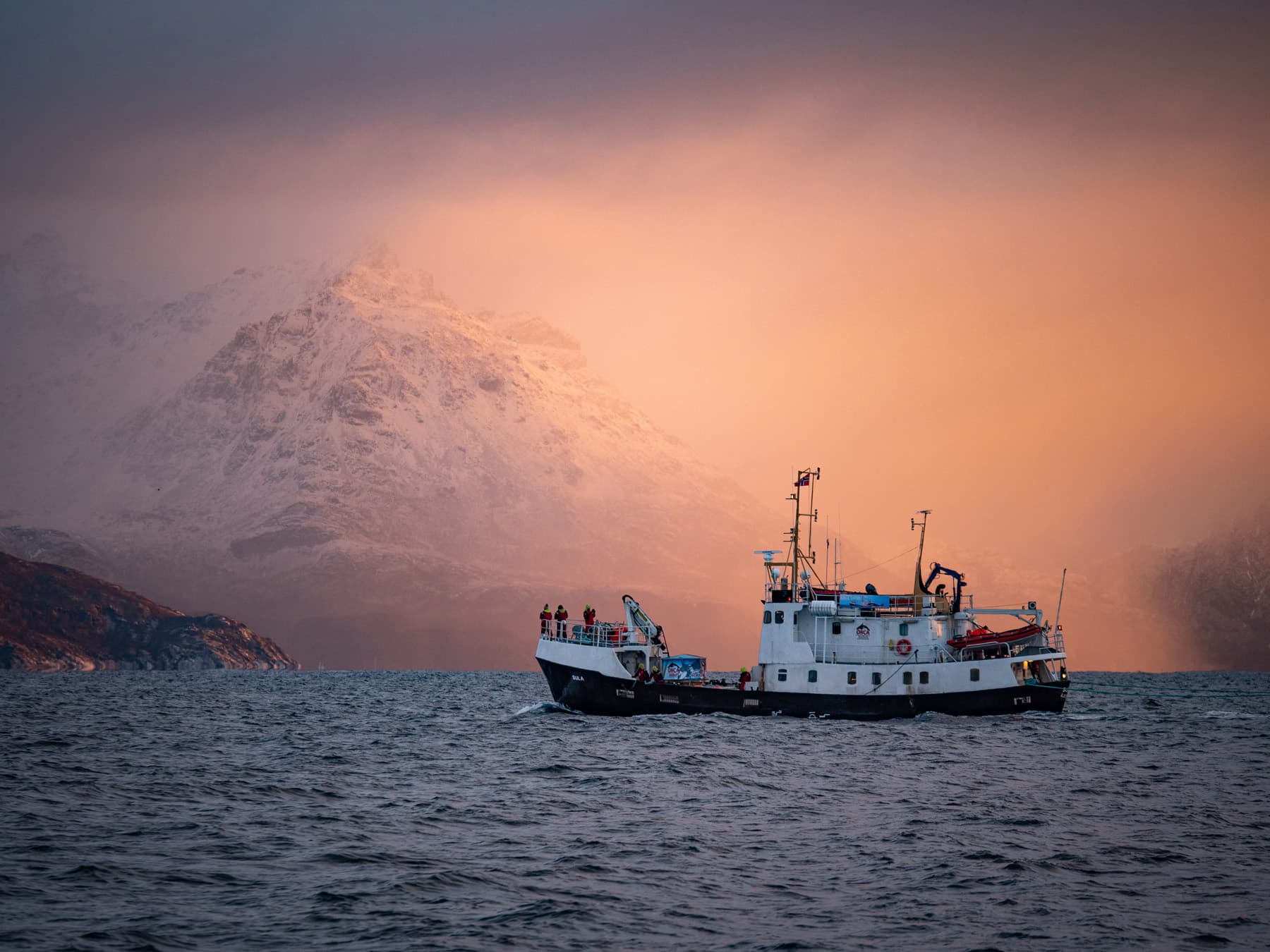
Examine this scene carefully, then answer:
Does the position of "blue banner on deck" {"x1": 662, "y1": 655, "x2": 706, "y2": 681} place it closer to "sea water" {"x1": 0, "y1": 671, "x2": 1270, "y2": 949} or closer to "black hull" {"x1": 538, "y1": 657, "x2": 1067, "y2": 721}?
"black hull" {"x1": 538, "y1": 657, "x2": 1067, "y2": 721}

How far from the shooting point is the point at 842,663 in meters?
68.6

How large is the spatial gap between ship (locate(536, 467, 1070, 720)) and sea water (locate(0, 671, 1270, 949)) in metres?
4.16

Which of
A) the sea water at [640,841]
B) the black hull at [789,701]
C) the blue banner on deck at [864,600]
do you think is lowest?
the sea water at [640,841]

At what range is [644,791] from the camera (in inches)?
1660

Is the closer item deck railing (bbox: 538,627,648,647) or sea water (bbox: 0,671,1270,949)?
sea water (bbox: 0,671,1270,949)

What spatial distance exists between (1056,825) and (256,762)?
110ft

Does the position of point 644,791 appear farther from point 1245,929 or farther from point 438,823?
point 1245,929

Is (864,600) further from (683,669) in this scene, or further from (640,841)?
(640,841)

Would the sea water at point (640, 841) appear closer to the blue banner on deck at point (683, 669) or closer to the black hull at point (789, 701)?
the black hull at point (789, 701)

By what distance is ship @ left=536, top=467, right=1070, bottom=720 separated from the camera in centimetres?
6850

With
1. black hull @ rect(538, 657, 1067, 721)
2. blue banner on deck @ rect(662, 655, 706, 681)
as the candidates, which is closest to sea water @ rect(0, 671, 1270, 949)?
black hull @ rect(538, 657, 1067, 721)

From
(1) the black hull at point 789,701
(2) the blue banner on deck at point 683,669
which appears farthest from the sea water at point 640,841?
(2) the blue banner on deck at point 683,669

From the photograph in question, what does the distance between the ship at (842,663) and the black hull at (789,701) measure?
0.19ft

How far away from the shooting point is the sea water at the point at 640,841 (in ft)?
79.1
